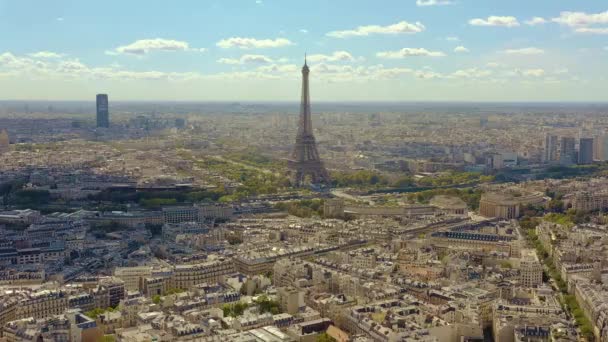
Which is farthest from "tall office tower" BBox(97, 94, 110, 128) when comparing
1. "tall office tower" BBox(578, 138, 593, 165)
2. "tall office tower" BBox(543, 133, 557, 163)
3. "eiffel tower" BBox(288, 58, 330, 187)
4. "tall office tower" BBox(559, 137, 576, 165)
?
"tall office tower" BBox(578, 138, 593, 165)

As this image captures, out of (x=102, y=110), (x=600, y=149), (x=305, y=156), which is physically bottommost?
(x=600, y=149)

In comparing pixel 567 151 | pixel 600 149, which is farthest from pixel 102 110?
pixel 600 149

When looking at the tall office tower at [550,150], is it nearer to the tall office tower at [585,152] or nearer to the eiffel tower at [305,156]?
the tall office tower at [585,152]

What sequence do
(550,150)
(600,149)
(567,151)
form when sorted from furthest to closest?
(600,149) → (550,150) → (567,151)

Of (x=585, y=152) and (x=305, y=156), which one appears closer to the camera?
(x=305, y=156)

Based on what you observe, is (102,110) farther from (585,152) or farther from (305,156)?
(585,152)

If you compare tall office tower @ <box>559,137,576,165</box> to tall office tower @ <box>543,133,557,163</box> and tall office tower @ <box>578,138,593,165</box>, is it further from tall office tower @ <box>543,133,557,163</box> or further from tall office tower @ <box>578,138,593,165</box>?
tall office tower @ <box>578,138,593,165</box>

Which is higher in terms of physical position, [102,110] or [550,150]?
[102,110]
